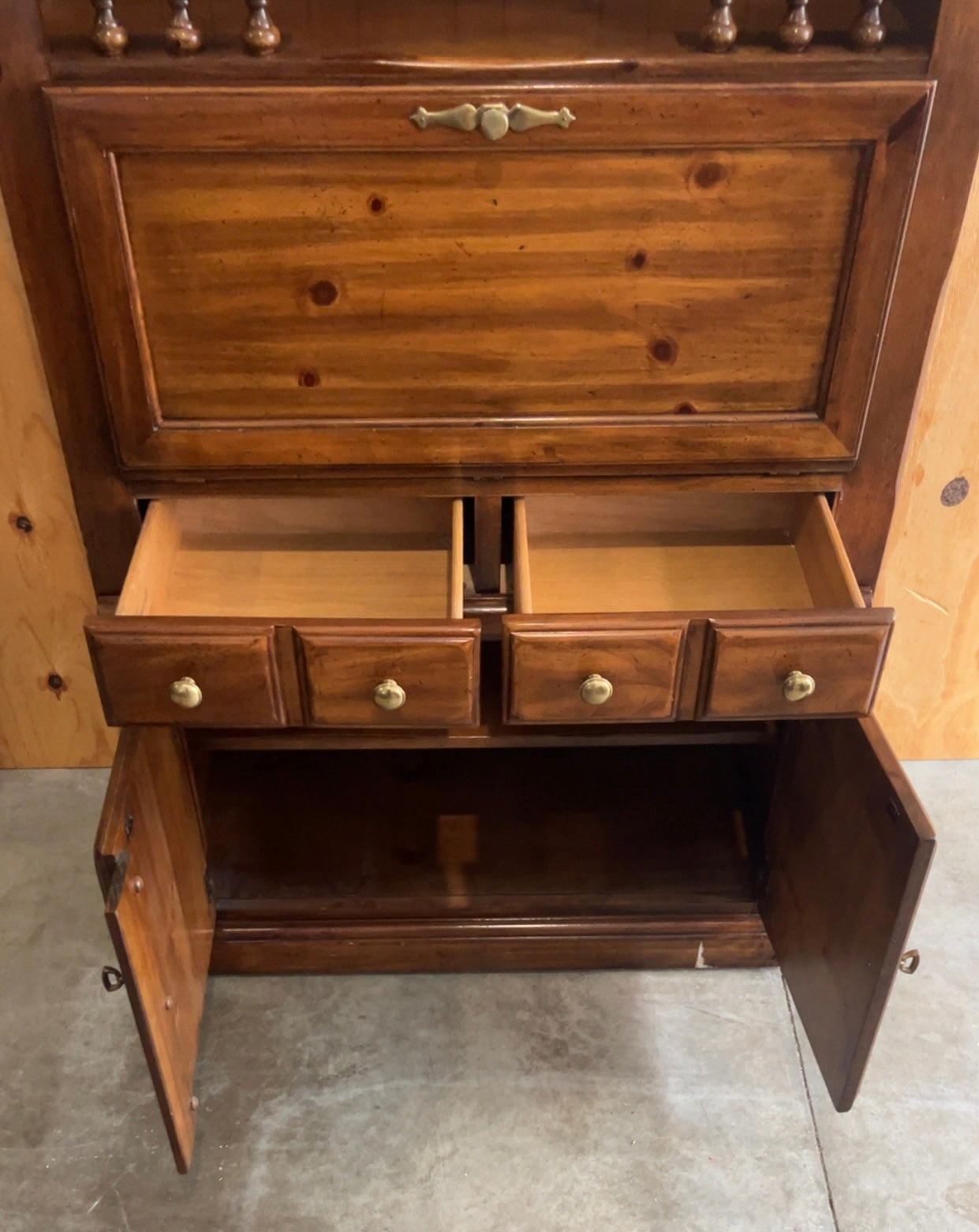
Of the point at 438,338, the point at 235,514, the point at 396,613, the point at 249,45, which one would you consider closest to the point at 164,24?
the point at 249,45

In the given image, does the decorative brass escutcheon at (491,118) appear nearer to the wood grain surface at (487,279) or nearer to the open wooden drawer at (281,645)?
the wood grain surface at (487,279)

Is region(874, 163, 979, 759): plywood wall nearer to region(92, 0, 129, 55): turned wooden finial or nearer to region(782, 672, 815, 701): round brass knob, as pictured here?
region(782, 672, 815, 701): round brass knob

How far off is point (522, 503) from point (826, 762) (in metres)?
0.46

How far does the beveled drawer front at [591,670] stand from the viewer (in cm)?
107

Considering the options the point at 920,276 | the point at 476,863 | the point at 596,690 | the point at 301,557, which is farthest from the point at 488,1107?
the point at 920,276

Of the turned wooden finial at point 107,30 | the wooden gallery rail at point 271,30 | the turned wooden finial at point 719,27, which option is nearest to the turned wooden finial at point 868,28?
the wooden gallery rail at point 271,30

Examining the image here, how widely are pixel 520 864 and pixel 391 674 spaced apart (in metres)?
0.56

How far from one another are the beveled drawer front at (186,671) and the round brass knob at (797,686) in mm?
519

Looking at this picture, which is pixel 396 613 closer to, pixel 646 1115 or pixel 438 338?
pixel 438 338

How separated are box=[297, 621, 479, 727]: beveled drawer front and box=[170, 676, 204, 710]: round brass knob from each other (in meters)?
0.11

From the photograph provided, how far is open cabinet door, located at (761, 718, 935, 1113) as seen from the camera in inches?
41.5

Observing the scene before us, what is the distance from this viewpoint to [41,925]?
1.61 m

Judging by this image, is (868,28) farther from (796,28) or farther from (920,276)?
Answer: (920,276)

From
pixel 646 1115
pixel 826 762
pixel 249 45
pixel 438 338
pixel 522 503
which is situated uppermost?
pixel 249 45
